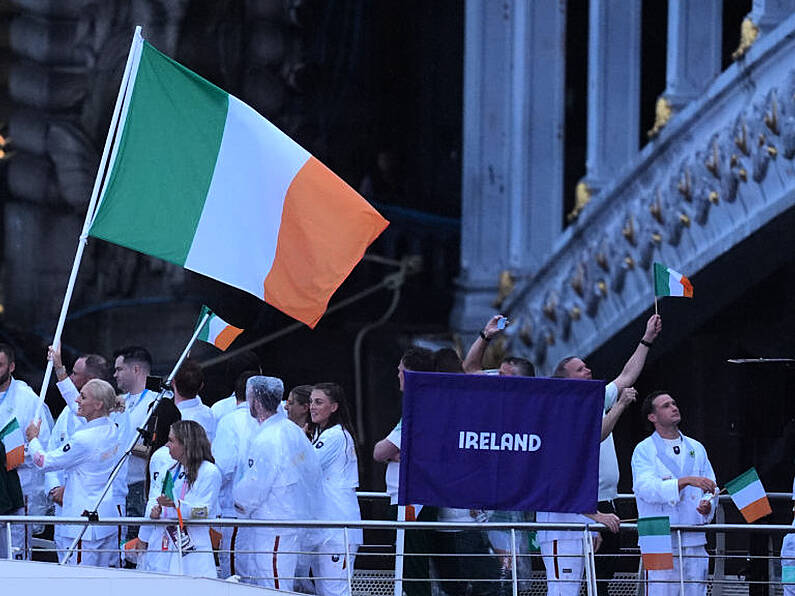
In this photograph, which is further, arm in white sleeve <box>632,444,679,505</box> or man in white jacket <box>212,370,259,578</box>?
man in white jacket <box>212,370,259,578</box>

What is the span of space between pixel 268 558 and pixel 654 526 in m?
1.94

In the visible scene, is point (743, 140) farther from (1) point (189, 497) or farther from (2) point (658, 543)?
(1) point (189, 497)

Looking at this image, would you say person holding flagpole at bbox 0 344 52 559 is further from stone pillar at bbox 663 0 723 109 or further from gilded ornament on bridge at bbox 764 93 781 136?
stone pillar at bbox 663 0 723 109

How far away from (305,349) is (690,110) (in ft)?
23.5

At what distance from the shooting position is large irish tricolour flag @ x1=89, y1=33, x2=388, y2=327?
8844 mm

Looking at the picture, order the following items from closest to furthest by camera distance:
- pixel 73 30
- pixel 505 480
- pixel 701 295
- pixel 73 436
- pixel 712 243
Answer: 1. pixel 505 480
2. pixel 73 436
3. pixel 712 243
4. pixel 701 295
5. pixel 73 30

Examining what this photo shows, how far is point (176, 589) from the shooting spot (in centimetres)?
879

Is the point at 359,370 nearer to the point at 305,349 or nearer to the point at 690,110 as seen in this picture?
the point at 305,349

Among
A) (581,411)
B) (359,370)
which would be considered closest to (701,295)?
(359,370)

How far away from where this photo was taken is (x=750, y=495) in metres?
8.99

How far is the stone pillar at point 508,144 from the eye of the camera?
65.5ft

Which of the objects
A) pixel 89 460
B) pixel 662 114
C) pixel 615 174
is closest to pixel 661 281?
pixel 89 460

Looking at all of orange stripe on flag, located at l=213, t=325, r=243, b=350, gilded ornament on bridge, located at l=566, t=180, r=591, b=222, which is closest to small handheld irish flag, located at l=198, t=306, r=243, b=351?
orange stripe on flag, located at l=213, t=325, r=243, b=350

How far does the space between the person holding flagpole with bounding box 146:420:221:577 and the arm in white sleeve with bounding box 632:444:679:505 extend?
2.00m
